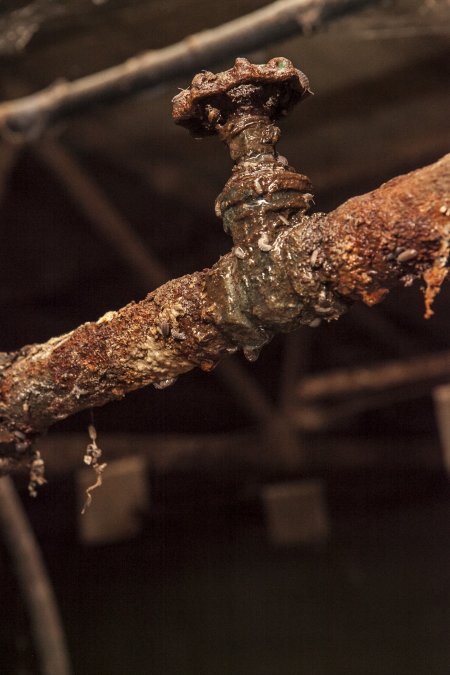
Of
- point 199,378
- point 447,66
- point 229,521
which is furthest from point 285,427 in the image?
point 447,66

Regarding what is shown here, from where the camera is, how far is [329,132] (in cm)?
301

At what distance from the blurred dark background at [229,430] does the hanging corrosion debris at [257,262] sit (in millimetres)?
1424

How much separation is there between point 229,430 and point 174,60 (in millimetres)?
2545

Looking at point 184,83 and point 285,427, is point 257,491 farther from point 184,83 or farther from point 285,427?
point 184,83

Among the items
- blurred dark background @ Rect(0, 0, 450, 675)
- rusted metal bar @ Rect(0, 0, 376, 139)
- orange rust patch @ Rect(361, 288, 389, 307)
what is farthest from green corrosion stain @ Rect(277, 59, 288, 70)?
blurred dark background @ Rect(0, 0, 450, 675)

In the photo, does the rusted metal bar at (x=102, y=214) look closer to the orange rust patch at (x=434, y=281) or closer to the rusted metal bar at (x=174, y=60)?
the rusted metal bar at (x=174, y=60)

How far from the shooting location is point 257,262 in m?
0.97

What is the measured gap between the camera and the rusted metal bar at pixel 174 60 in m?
1.93

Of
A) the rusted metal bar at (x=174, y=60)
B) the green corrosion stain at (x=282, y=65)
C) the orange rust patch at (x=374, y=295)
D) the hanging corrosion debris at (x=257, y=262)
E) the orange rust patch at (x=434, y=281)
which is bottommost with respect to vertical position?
the orange rust patch at (x=434, y=281)

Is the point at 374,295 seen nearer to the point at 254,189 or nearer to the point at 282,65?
the point at 254,189

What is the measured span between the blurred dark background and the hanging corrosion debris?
1424 mm

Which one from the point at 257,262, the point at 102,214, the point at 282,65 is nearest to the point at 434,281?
the point at 257,262

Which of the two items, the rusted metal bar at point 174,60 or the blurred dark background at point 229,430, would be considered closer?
the rusted metal bar at point 174,60

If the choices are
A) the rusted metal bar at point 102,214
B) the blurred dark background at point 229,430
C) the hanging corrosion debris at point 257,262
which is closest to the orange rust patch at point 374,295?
the hanging corrosion debris at point 257,262
